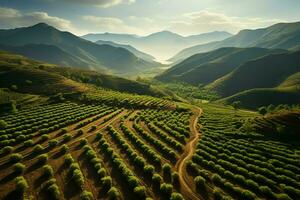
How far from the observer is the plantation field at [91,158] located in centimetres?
4022

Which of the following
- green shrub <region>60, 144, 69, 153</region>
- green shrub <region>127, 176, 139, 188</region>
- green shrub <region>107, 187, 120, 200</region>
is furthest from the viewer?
green shrub <region>60, 144, 69, 153</region>

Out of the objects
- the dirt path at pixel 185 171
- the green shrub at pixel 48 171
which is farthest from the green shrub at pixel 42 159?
the dirt path at pixel 185 171

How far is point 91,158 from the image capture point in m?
52.3

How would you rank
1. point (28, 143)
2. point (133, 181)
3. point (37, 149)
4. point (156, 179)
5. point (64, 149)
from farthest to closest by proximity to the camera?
point (28, 143), point (64, 149), point (37, 149), point (156, 179), point (133, 181)

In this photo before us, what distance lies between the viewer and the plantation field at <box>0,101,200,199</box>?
40219mm

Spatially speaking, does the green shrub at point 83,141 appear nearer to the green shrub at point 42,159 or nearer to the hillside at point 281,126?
the green shrub at point 42,159

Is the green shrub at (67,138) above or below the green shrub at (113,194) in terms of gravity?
below

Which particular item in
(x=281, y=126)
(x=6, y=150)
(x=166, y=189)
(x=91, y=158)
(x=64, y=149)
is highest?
(x=281, y=126)

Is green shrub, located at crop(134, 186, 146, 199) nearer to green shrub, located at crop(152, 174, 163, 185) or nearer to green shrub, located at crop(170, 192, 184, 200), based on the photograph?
green shrub, located at crop(170, 192, 184, 200)

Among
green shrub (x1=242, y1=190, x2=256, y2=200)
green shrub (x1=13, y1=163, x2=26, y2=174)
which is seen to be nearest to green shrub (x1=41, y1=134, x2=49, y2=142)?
green shrub (x1=13, y1=163, x2=26, y2=174)

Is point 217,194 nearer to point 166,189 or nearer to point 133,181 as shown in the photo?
point 166,189

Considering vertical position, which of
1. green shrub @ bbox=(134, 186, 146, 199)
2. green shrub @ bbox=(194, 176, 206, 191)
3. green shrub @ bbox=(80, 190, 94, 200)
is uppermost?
green shrub @ bbox=(194, 176, 206, 191)

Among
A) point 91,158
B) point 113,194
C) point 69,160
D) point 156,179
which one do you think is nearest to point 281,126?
point 156,179

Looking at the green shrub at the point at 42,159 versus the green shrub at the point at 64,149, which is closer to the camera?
the green shrub at the point at 42,159
